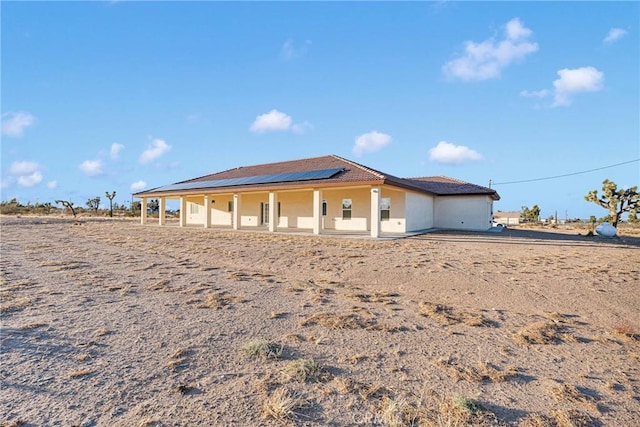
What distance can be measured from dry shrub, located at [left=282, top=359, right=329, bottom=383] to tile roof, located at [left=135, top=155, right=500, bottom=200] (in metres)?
13.1

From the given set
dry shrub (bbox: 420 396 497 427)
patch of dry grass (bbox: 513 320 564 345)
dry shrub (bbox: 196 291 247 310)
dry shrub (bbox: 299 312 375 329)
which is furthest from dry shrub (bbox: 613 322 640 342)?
dry shrub (bbox: 196 291 247 310)

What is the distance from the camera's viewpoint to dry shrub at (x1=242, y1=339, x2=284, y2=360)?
4.22 metres

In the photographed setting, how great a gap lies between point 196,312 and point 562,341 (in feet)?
18.3

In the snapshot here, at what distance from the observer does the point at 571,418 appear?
3158 mm

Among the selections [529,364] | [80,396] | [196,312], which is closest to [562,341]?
[529,364]

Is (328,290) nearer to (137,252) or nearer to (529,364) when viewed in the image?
(529,364)

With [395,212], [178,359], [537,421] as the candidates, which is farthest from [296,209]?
[537,421]

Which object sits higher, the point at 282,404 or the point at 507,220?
the point at 507,220

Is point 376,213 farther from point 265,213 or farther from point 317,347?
point 317,347

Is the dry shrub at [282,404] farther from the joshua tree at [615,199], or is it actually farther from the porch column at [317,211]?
the joshua tree at [615,199]

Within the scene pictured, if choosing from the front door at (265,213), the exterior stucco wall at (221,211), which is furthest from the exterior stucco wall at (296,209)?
the exterior stucco wall at (221,211)

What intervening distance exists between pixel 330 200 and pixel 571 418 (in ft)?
64.8

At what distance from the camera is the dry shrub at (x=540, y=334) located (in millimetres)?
4922

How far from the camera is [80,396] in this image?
3309 mm
